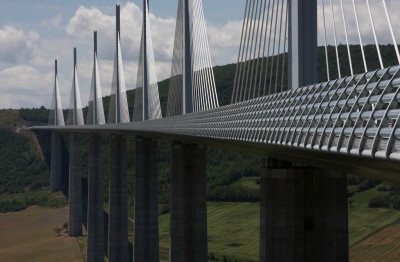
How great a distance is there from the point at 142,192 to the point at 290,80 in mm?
34219

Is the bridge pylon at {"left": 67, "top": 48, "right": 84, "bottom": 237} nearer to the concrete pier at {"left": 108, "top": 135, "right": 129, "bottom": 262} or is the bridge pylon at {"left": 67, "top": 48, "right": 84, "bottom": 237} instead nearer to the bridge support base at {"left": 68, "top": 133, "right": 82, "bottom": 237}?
the bridge support base at {"left": 68, "top": 133, "right": 82, "bottom": 237}

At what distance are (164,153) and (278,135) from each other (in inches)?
3763

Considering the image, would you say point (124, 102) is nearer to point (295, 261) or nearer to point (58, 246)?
point (58, 246)

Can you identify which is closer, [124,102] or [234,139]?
[234,139]

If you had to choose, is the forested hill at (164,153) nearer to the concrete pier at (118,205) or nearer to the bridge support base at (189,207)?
the concrete pier at (118,205)

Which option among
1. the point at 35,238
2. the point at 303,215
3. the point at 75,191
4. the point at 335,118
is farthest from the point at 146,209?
the point at 335,118

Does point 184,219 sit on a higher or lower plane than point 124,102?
lower

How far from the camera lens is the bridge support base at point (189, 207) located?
4234 centimetres

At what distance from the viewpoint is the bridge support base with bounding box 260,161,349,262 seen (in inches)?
942

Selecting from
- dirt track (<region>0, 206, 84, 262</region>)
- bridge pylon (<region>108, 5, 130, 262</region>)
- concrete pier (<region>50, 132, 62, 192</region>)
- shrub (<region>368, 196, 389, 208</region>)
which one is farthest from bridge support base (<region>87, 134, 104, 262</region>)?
concrete pier (<region>50, 132, 62, 192</region>)

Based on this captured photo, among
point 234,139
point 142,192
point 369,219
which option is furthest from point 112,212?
point 234,139

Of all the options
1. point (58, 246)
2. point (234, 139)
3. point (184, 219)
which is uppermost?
point (234, 139)

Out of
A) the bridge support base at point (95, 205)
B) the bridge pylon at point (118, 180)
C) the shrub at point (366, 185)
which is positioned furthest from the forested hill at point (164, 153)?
the bridge pylon at point (118, 180)

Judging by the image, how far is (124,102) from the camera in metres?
66.8
